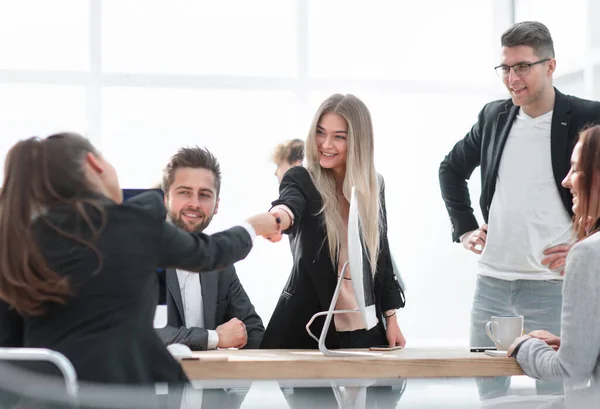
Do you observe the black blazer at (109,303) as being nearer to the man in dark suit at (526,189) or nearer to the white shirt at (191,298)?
the white shirt at (191,298)

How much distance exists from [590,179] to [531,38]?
123 cm

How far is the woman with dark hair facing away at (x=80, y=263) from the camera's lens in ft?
4.81

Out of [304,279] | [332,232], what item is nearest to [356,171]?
[332,232]

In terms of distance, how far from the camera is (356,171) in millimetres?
2523

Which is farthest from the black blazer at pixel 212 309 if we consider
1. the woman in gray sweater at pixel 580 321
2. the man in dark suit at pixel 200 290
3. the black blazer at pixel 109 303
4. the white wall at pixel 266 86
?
the white wall at pixel 266 86

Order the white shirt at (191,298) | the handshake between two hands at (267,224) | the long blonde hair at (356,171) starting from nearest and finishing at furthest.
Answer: the handshake between two hands at (267,224) → the long blonde hair at (356,171) → the white shirt at (191,298)

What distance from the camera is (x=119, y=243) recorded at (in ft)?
4.95

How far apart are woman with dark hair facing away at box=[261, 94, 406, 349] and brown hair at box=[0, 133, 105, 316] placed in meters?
0.86

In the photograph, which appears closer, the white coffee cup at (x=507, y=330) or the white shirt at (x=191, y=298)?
the white coffee cup at (x=507, y=330)

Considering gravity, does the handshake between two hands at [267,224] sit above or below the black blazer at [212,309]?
above

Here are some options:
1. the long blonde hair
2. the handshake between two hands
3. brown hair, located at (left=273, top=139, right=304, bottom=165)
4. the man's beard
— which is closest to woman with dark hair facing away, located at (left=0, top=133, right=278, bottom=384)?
the handshake between two hands

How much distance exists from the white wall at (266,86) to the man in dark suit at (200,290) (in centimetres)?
328

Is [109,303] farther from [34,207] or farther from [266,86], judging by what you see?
[266,86]

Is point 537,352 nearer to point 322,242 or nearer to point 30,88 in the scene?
point 322,242
